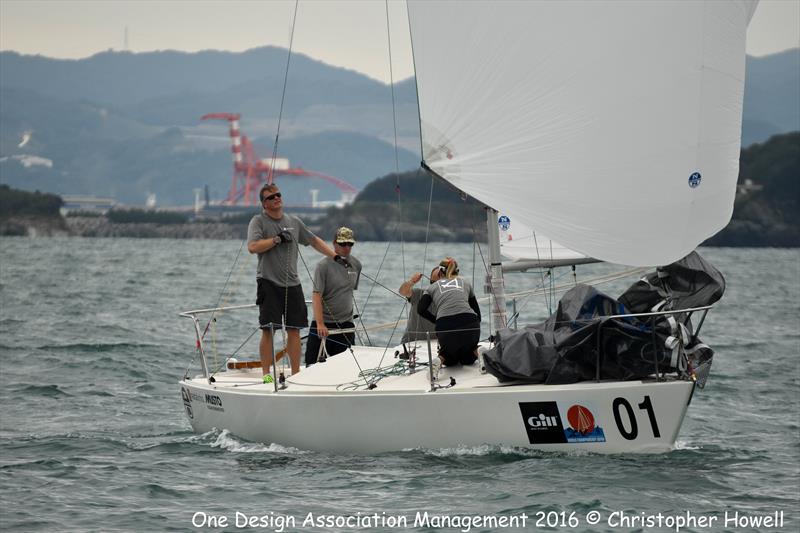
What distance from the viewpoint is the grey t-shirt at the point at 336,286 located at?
907 centimetres

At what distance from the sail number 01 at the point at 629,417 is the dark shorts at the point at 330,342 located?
2493mm

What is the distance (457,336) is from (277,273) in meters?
1.61

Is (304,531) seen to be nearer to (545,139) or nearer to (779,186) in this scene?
(545,139)

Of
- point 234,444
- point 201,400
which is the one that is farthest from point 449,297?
point 201,400

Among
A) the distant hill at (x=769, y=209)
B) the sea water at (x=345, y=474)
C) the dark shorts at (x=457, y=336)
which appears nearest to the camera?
the sea water at (x=345, y=474)

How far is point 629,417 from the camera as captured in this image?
23.6 ft

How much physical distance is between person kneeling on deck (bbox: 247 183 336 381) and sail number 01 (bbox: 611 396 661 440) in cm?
267

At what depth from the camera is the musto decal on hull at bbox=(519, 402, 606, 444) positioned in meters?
7.23

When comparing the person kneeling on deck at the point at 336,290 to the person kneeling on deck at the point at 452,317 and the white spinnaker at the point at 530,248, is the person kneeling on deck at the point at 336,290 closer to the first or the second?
the person kneeling on deck at the point at 452,317

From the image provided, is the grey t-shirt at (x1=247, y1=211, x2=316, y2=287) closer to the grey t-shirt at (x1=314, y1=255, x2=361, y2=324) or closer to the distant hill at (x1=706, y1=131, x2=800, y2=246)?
the grey t-shirt at (x1=314, y1=255, x2=361, y2=324)

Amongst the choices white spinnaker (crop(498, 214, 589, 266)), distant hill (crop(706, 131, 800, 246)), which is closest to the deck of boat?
white spinnaker (crop(498, 214, 589, 266))

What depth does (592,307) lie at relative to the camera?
7.41 meters

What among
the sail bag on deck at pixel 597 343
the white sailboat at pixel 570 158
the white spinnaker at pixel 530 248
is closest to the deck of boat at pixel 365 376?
the white sailboat at pixel 570 158

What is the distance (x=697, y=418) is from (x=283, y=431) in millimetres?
4120
